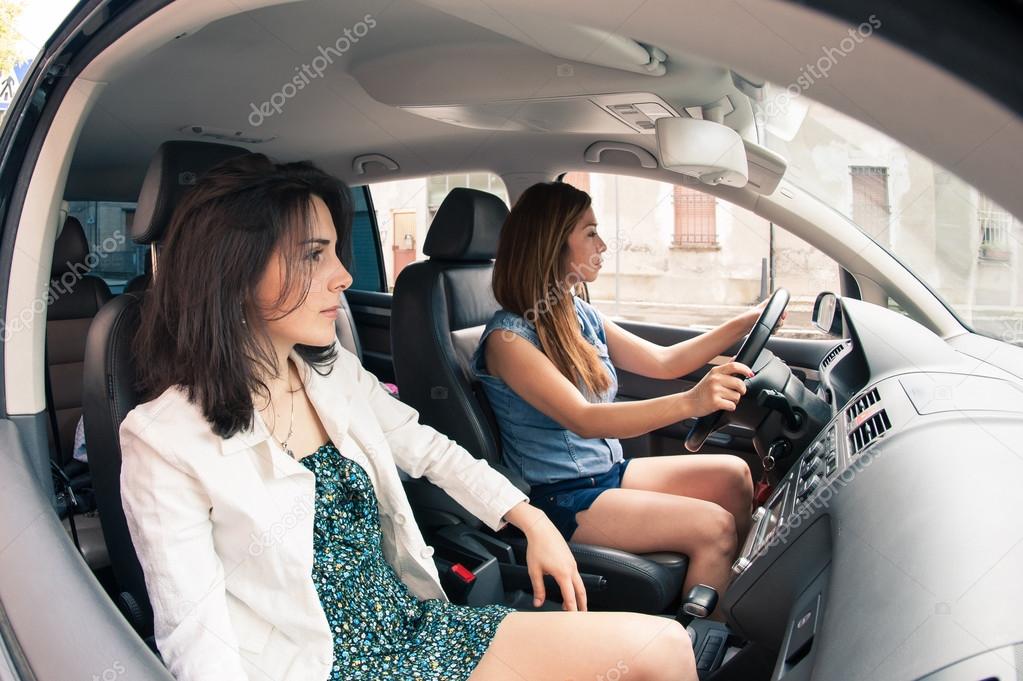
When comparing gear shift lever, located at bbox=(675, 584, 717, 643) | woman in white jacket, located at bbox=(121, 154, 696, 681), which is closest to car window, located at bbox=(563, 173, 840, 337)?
gear shift lever, located at bbox=(675, 584, 717, 643)

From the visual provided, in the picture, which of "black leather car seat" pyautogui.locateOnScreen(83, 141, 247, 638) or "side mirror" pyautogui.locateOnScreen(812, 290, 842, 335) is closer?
"black leather car seat" pyautogui.locateOnScreen(83, 141, 247, 638)

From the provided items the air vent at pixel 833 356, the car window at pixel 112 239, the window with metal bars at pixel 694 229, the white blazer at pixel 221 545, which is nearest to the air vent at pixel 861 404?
the air vent at pixel 833 356

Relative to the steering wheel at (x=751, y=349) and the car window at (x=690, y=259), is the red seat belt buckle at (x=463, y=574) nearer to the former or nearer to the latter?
the steering wheel at (x=751, y=349)

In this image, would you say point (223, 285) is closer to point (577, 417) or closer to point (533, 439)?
point (577, 417)

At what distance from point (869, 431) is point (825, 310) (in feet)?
1.84

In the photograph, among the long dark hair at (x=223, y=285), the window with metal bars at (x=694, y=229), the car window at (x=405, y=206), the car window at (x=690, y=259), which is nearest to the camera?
the long dark hair at (x=223, y=285)

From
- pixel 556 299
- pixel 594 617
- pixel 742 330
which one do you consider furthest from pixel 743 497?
pixel 594 617

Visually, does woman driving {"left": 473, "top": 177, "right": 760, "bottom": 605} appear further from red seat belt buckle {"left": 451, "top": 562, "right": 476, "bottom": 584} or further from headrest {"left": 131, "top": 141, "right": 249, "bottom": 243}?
headrest {"left": 131, "top": 141, "right": 249, "bottom": 243}

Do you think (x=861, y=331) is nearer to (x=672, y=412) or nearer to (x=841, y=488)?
(x=672, y=412)

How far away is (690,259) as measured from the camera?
1123cm

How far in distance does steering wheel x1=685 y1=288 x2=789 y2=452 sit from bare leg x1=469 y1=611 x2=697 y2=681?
49 centimetres

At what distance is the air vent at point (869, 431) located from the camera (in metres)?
1.31

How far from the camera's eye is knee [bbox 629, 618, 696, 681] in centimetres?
118

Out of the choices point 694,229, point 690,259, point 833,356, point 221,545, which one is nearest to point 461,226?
point 833,356
